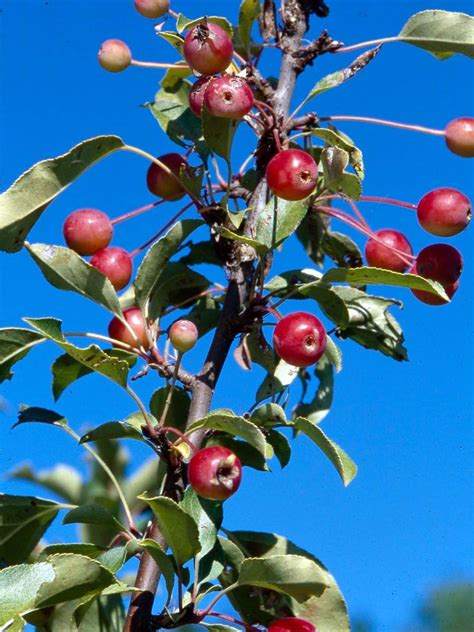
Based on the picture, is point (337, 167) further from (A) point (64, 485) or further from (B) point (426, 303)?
(A) point (64, 485)

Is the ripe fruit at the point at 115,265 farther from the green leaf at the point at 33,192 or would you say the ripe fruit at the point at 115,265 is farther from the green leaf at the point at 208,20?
the green leaf at the point at 208,20

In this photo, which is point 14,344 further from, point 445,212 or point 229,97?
point 445,212

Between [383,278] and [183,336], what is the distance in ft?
1.14

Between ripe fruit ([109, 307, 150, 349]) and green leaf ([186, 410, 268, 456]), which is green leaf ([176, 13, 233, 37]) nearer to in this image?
ripe fruit ([109, 307, 150, 349])

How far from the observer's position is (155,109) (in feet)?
6.70

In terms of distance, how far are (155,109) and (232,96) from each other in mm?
525

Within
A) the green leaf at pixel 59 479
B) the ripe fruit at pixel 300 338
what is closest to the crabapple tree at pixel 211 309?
the ripe fruit at pixel 300 338

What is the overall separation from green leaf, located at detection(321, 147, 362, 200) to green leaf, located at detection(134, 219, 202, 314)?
0.28m

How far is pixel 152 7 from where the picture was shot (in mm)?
1946

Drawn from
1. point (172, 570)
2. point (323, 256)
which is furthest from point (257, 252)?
point (323, 256)

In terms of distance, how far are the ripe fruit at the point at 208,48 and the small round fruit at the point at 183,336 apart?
18.1 inches

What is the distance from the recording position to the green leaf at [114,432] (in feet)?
5.24

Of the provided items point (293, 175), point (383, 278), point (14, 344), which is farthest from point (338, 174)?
point (14, 344)

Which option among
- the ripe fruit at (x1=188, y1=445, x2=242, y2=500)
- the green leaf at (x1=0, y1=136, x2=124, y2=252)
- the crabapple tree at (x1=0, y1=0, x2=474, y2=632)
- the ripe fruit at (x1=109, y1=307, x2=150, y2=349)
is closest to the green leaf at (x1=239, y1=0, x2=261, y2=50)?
the crabapple tree at (x1=0, y1=0, x2=474, y2=632)
